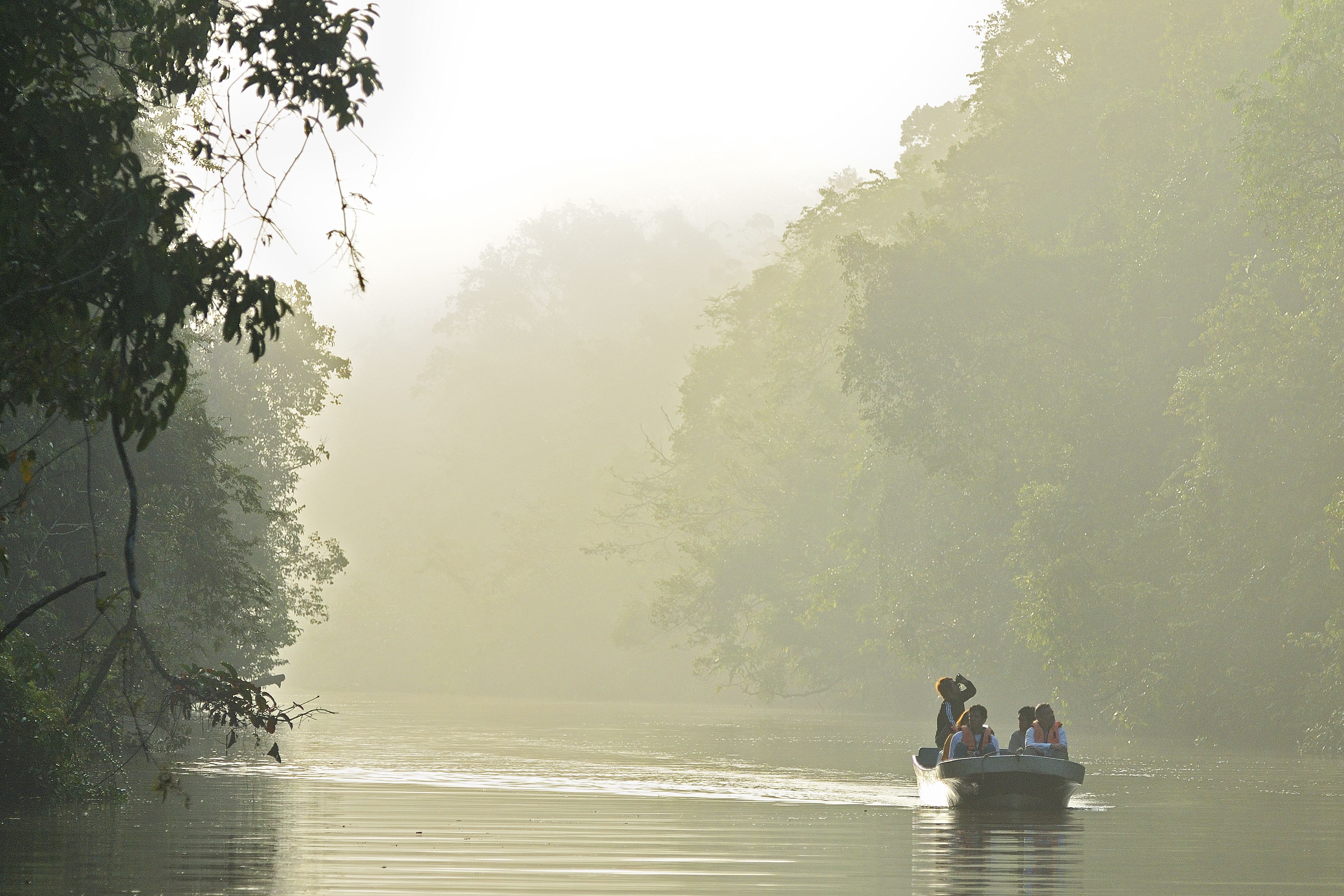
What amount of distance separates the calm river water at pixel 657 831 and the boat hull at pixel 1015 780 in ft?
1.03

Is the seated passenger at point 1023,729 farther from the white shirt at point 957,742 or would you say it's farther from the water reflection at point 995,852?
the water reflection at point 995,852

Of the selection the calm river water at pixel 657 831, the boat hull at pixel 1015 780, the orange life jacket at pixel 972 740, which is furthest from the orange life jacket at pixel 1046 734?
the boat hull at pixel 1015 780

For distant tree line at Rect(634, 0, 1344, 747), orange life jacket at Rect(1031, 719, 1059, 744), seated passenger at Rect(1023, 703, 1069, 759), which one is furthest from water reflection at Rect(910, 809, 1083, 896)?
distant tree line at Rect(634, 0, 1344, 747)

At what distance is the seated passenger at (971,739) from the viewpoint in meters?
20.6

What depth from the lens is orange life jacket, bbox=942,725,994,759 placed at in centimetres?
2066

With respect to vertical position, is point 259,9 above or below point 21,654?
above

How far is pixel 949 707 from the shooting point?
22906mm

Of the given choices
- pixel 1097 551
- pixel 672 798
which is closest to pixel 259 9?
pixel 672 798

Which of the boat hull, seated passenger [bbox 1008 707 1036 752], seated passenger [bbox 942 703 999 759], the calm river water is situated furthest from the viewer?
seated passenger [bbox 1008 707 1036 752]

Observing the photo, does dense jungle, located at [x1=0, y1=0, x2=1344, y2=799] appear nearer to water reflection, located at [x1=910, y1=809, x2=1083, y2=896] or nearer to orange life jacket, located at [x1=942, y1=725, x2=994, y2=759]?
water reflection, located at [x1=910, y1=809, x2=1083, y2=896]

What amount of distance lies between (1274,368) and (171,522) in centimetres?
2096

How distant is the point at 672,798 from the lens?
834 inches

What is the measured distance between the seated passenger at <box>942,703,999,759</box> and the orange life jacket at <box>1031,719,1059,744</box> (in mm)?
1082

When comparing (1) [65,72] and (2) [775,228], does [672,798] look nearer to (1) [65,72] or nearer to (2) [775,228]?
(1) [65,72]
